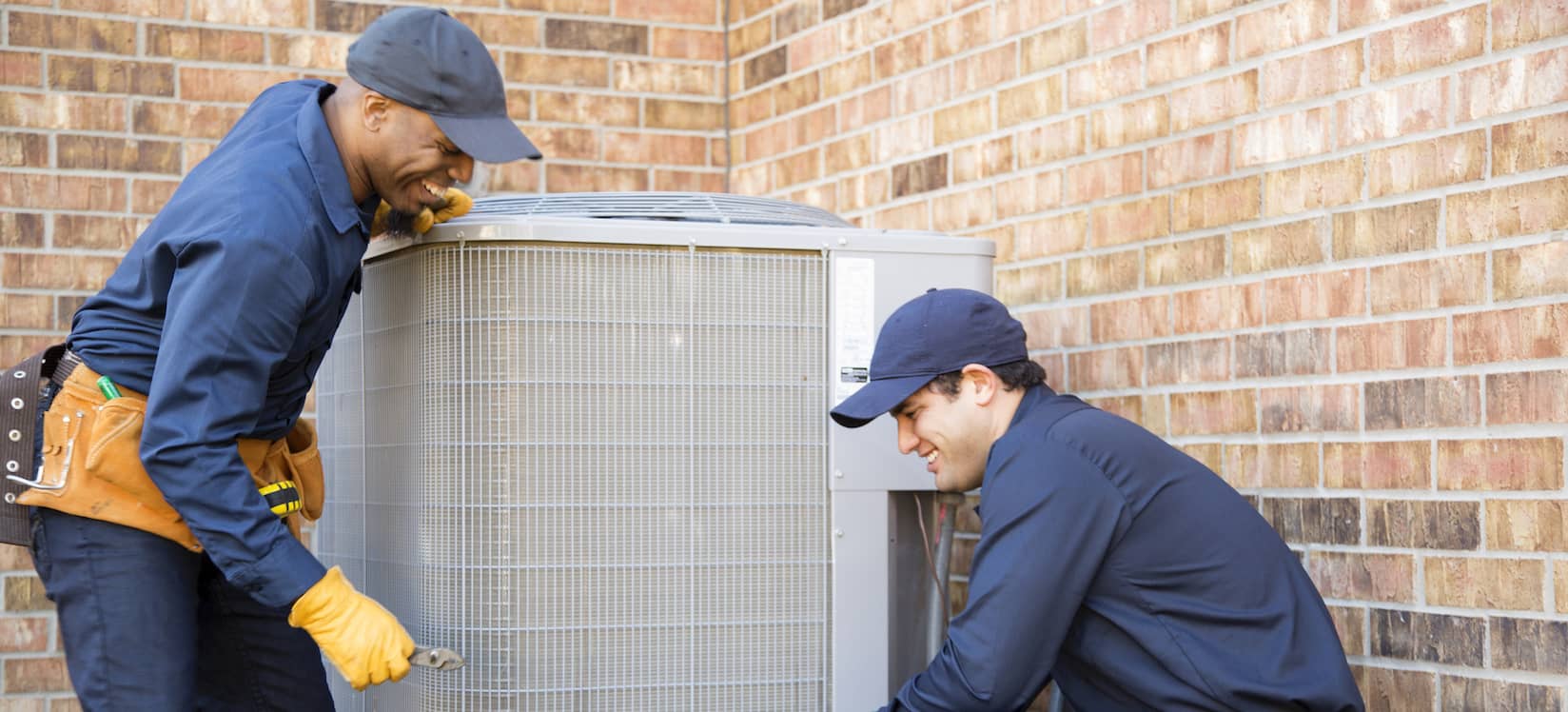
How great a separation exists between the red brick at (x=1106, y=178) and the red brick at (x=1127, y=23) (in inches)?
9.4

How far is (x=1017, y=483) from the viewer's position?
2287mm

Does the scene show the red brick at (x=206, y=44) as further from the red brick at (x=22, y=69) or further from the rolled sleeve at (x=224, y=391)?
the rolled sleeve at (x=224, y=391)

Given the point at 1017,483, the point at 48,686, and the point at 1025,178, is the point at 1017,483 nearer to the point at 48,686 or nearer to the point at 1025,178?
the point at 1025,178

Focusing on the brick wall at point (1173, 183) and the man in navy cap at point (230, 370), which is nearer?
the man in navy cap at point (230, 370)

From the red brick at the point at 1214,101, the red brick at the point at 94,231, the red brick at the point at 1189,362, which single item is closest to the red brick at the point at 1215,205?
the red brick at the point at 1214,101

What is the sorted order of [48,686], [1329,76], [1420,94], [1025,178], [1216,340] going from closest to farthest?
[1420,94], [1329,76], [1216,340], [1025,178], [48,686]

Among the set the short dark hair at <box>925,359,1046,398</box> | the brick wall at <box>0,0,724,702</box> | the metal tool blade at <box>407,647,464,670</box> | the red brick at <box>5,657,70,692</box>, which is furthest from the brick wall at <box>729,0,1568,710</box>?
the red brick at <box>5,657,70,692</box>

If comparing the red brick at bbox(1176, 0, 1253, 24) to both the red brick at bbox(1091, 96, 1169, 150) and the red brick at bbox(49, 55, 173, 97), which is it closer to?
the red brick at bbox(1091, 96, 1169, 150)

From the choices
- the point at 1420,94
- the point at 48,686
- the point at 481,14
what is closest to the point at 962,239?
the point at 1420,94

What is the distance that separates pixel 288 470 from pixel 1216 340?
171cm

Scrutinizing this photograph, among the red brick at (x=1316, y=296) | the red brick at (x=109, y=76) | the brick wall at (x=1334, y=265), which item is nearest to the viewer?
the brick wall at (x=1334, y=265)

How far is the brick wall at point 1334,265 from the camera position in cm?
252

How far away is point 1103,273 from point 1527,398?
40.9 inches

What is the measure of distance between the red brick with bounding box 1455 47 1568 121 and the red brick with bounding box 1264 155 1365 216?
0.23 meters
